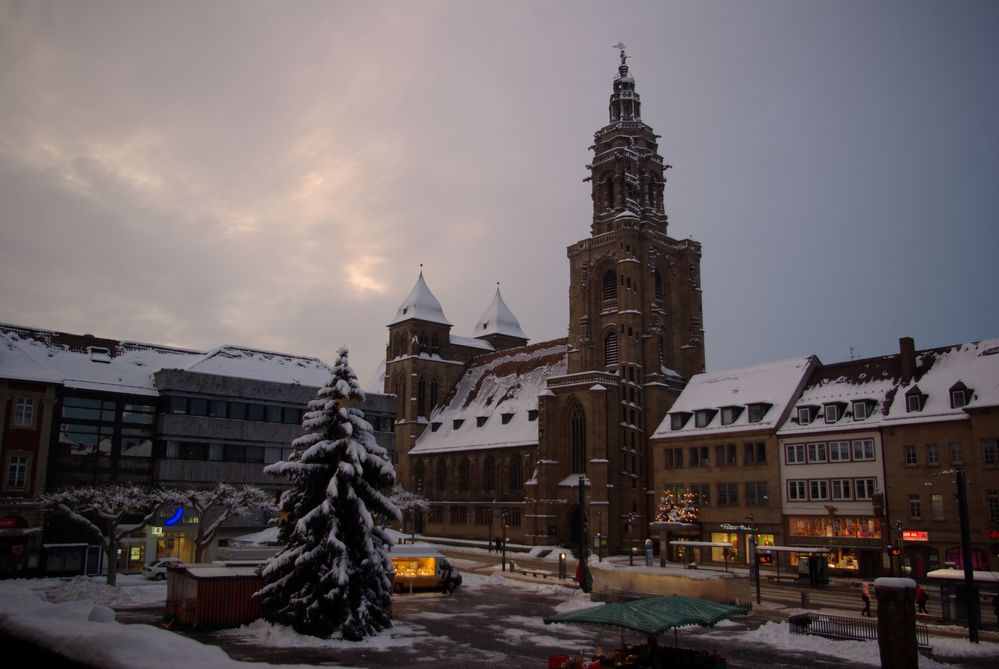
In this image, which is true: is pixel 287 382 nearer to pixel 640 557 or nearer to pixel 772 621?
pixel 640 557

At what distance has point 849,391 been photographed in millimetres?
57125

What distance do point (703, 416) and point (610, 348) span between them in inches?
585

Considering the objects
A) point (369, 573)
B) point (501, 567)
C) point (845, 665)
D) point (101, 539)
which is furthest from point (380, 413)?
point (845, 665)

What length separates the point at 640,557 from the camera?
66750 millimetres

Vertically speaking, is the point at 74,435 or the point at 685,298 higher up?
the point at 685,298

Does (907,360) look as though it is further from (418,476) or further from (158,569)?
(418,476)

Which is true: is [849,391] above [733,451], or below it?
above

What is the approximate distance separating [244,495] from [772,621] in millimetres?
31683

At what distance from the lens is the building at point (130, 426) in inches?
1869

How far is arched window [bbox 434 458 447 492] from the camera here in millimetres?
92188

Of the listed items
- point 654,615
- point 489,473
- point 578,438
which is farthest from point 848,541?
point 489,473

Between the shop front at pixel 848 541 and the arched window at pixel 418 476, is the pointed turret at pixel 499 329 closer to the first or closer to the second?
the arched window at pixel 418 476

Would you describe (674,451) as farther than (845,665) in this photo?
Yes

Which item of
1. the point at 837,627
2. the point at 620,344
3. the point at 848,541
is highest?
the point at 620,344
